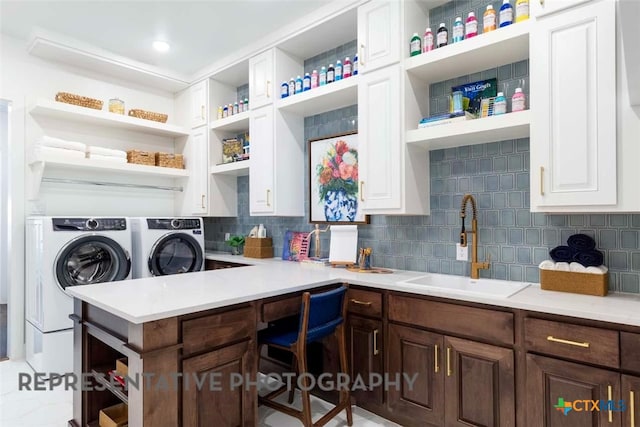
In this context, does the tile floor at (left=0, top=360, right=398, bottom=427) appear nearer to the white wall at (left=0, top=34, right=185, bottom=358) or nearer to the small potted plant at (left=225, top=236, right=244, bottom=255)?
the white wall at (left=0, top=34, right=185, bottom=358)

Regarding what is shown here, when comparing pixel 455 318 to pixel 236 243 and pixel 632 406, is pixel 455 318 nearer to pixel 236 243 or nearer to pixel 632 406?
pixel 632 406

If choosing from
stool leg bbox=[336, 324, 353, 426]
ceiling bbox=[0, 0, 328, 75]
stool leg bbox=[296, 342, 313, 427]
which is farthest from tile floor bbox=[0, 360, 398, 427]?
ceiling bbox=[0, 0, 328, 75]

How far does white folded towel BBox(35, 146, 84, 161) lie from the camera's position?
10.6 feet

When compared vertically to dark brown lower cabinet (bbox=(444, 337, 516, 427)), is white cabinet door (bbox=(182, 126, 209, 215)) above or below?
above

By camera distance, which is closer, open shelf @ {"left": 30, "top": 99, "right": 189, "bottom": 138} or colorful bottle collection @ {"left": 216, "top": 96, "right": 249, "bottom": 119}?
open shelf @ {"left": 30, "top": 99, "right": 189, "bottom": 138}

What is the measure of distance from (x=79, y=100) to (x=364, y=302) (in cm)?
322

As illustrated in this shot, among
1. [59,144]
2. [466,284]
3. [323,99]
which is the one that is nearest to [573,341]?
[466,284]

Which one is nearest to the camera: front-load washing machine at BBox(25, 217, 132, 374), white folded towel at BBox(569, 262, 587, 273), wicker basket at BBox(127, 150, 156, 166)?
white folded towel at BBox(569, 262, 587, 273)

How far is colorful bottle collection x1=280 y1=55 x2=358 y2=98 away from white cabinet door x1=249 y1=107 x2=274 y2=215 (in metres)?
0.25

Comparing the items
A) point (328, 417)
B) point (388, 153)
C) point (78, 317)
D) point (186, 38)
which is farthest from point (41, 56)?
point (328, 417)

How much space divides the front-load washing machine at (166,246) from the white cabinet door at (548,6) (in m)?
3.34

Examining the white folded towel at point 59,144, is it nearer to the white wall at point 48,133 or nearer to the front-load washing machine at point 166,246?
the white wall at point 48,133

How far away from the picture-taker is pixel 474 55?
7.43 ft

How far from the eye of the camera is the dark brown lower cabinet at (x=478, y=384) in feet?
6.05
